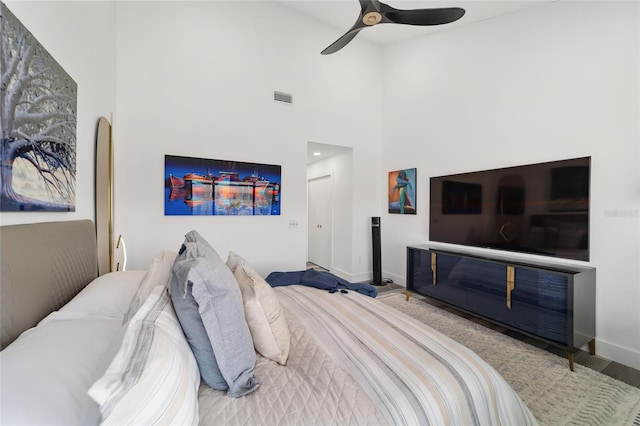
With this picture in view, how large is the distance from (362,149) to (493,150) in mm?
1877

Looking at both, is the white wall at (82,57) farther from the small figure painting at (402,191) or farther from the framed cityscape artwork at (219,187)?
the small figure painting at (402,191)

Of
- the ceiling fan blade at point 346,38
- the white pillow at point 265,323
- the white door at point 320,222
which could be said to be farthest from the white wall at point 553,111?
the white pillow at point 265,323

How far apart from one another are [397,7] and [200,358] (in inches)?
164

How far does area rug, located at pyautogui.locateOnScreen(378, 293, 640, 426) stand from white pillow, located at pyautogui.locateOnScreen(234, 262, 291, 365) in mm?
1689

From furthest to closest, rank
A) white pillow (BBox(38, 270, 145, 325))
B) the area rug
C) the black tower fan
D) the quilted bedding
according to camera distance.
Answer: the black tower fan < the area rug < white pillow (BBox(38, 270, 145, 325)) < the quilted bedding

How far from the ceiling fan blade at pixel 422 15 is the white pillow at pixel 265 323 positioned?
233 cm

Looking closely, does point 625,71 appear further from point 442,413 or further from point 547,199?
point 442,413

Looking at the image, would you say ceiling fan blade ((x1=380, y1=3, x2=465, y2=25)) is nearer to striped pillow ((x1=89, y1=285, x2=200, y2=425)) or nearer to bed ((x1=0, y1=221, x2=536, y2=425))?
bed ((x1=0, y1=221, x2=536, y2=425))

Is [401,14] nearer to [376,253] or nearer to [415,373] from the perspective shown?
[415,373]

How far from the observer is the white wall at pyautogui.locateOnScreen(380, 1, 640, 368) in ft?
7.25

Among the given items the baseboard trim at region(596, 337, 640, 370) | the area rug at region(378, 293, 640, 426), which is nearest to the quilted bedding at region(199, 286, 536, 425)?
the area rug at region(378, 293, 640, 426)

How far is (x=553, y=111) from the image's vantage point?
2.65 meters

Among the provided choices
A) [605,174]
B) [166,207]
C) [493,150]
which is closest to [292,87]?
[166,207]

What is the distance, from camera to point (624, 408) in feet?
5.63
